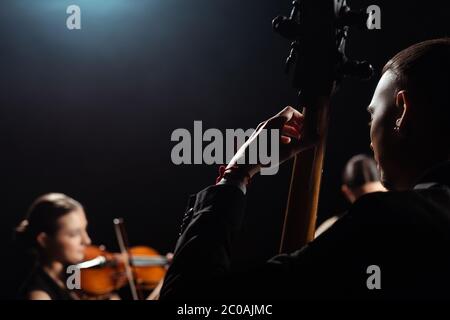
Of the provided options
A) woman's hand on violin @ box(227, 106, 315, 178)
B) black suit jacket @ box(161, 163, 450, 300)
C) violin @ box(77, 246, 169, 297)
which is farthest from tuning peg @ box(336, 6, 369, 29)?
violin @ box(77, 246, 169, 297)

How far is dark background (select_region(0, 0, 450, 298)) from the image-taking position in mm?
2918

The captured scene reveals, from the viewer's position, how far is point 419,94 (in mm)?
778

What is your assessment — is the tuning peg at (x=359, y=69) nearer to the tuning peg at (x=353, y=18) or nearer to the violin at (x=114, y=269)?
the tuning peg at (x=353, y=18)

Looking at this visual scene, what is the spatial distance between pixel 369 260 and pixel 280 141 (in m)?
0.31

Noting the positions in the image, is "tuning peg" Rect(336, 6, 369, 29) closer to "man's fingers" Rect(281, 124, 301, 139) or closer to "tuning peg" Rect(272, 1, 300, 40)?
"tuning peg" Rect(272, 1, 300, 40)

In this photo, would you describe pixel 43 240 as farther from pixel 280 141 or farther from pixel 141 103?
pixel 280 141

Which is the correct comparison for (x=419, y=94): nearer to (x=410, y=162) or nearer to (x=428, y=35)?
(x=410, y=162)

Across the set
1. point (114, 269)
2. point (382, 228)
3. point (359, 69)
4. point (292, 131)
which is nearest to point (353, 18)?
point (359, 69)

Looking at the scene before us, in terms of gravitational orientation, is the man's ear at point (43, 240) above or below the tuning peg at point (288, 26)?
below

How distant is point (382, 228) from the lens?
2.17 ft

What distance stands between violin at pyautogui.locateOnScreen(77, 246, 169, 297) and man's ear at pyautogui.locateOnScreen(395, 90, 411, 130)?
6.27ft

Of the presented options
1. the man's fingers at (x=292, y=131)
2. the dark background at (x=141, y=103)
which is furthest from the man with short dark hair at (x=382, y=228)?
the dark background at (x=141, y=103)

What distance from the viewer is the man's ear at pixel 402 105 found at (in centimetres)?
78

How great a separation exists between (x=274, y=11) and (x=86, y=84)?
120 centimetres
